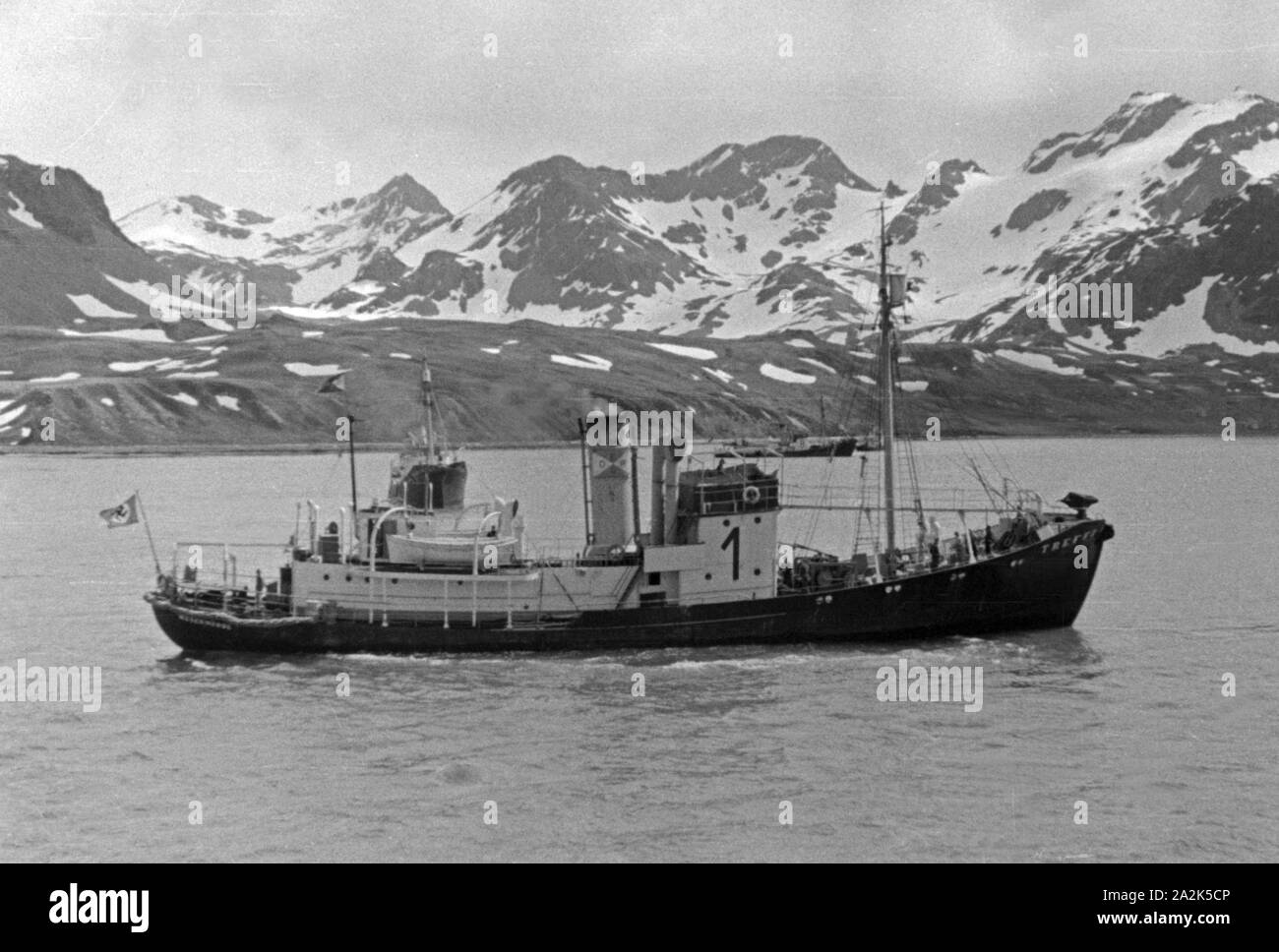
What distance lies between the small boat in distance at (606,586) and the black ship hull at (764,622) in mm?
50

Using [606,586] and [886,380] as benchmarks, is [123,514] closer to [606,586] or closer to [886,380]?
[606,586]

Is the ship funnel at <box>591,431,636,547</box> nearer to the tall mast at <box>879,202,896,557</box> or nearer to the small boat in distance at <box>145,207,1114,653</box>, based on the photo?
the small boat in distance at <box>145,207,1114,653</box>

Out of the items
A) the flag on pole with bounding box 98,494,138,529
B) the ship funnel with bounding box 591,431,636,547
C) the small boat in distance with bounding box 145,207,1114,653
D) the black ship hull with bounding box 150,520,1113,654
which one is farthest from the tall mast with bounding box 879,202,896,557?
the flag on pole with bounding box 98,494,138,529

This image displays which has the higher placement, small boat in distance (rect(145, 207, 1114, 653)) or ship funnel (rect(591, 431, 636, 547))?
ship funnel (rect(591, 431, 636, 547))

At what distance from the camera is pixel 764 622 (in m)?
47.2

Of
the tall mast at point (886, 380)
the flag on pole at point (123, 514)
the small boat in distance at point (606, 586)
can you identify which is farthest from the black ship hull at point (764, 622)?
the tall mast at point (886, 380)

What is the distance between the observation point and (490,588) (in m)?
46.8

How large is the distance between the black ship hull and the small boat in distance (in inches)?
2.0

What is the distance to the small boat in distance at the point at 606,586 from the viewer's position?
46125mm

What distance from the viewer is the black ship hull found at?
45.8 meters
